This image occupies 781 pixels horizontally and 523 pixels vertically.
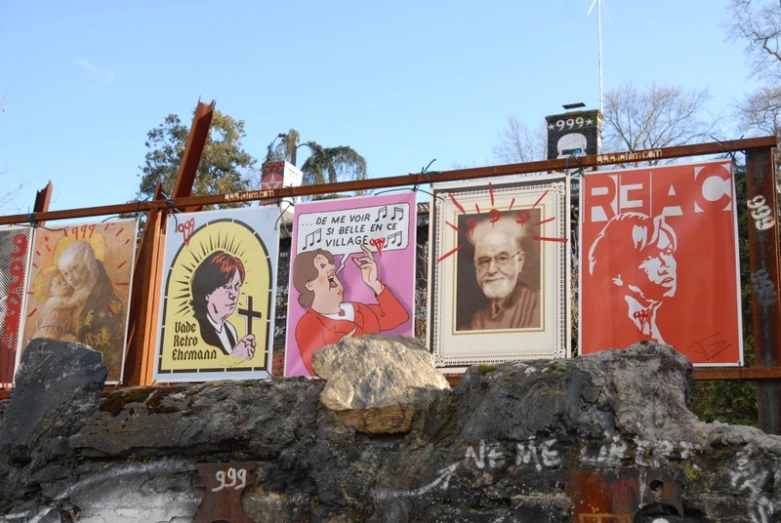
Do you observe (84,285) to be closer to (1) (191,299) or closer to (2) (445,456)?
(1) (191,299)

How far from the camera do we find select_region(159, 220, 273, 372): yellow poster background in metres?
6.94

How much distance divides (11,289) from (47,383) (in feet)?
7.02

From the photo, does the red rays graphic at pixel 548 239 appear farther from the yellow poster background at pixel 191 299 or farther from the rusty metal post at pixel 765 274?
the yellow poster background at pixel 191 299

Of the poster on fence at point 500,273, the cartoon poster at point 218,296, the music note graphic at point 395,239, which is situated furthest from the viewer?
the cartoon poster at point 218,296

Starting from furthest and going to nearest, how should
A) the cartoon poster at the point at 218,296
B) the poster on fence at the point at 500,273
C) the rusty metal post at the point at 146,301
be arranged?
the rusty metal post at the point at 146,301 < the cartoon poster at the point at 218,296 < the poster on fence at the point at 500,273

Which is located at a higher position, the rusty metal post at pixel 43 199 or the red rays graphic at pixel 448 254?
the rusty metal post at pixel 43 199

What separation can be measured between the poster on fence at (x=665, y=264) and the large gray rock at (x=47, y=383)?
292 centimetres

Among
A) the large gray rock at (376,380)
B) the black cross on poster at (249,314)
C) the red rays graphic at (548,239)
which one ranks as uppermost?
the red rays graphic at (548,239)

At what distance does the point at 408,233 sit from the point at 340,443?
2.02 m

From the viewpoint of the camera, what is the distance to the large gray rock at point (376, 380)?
4.97 meters

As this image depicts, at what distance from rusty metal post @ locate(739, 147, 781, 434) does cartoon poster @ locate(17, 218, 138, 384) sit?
14.0 feet

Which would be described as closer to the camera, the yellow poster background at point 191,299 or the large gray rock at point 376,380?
the large gray rock at point 376,380

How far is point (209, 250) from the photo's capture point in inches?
286

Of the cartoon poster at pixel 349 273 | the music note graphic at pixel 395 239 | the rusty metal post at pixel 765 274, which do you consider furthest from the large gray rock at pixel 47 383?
the rusty metal post at pixel 765 274
